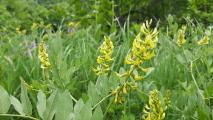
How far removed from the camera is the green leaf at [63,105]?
0.76 m

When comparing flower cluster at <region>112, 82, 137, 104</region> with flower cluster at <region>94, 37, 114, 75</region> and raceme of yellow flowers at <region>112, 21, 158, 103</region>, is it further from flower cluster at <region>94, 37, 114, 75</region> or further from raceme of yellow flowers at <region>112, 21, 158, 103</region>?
flower cluster at <region>94, 37, 114, 75</region>

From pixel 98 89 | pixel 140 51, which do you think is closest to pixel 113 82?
pixel 98 89

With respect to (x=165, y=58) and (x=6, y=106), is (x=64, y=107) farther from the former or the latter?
(x=165, y=58)

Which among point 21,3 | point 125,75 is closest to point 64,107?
point 125,75

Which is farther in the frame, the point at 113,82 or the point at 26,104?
the point at 113,82

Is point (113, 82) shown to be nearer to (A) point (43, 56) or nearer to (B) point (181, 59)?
(A) point (43, 56)

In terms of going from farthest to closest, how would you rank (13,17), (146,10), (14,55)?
(13,17) → (146,10) → (14,55)

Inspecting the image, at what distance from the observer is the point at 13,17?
1783 cm

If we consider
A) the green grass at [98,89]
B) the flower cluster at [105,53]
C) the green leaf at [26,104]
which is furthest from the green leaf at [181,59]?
the green leaf at [26,104]

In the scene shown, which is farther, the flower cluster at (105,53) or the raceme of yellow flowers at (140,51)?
the flower cluster at (105,53)

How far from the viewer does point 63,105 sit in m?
0.77

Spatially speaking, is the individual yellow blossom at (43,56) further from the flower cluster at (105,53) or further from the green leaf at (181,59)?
the green leaf at (181,59)

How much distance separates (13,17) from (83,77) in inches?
666

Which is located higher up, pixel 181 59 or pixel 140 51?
pixel 140 51
